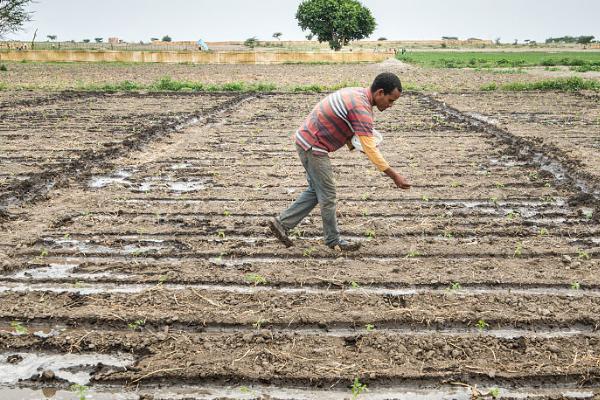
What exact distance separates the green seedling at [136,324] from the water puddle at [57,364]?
0.32m

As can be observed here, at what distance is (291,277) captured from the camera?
4727mm

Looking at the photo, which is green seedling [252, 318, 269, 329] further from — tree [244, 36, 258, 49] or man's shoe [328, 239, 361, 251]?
tree [244, 36, 258, 49]

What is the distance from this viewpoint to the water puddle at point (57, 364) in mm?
3377

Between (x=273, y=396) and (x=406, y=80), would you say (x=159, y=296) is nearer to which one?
(x=273, y=396)

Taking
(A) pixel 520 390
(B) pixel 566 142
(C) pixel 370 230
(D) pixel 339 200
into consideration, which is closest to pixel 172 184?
(D) pixel 339 200

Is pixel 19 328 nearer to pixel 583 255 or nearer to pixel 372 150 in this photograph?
pixel 372 150

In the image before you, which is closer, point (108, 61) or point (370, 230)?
point (370, 230)

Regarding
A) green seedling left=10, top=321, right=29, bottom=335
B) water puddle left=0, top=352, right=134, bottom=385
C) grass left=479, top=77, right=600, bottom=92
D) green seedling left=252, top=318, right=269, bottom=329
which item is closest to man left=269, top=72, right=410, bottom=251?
green seedling left=252, top=318, right=269, bottom=329

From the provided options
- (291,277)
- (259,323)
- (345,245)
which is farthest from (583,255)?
(259,323)

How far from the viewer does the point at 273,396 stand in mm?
3207

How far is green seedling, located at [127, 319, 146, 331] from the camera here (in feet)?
12.8

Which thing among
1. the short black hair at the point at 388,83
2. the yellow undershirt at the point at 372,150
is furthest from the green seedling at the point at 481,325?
the short black hair at the point at 388,83

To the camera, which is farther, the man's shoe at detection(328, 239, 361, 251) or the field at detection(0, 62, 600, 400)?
the man's shoe at detection(328, 239, 361, 251)

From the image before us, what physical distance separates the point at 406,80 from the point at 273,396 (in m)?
24.7
